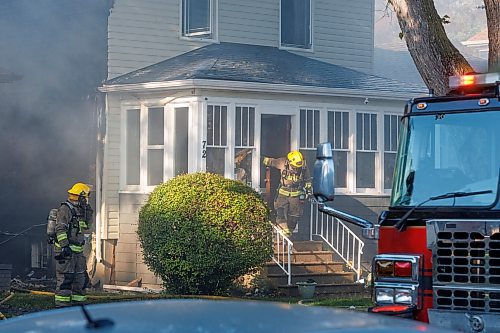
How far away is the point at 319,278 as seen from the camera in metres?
16.1

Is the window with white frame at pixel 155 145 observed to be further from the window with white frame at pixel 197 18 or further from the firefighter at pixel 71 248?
the firefighter at pixel 71 248

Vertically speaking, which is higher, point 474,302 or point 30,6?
point 30,6

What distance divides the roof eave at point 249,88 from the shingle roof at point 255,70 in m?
0.11

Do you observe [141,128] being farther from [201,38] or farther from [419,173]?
[419,173]

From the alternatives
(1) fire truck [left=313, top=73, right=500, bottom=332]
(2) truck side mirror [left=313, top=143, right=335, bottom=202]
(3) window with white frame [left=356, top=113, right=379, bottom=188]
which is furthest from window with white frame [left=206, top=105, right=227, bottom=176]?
(2) truck side mirror [left=313, top=143, right=335, bottom=202]

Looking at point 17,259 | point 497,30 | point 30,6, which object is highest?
point 30,6

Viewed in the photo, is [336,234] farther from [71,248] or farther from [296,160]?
[71,248]

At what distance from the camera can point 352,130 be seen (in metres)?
18.2

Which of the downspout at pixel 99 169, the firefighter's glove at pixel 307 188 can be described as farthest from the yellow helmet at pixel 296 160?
the downspout at pixel 99 169

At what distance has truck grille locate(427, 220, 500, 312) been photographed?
645 cm

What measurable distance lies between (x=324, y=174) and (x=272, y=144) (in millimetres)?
10929

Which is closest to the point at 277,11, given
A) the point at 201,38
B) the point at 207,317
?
the point at 201,38

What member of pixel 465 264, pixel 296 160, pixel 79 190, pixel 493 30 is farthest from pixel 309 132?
pixel 465 264

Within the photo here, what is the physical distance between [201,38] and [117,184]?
3354mm
